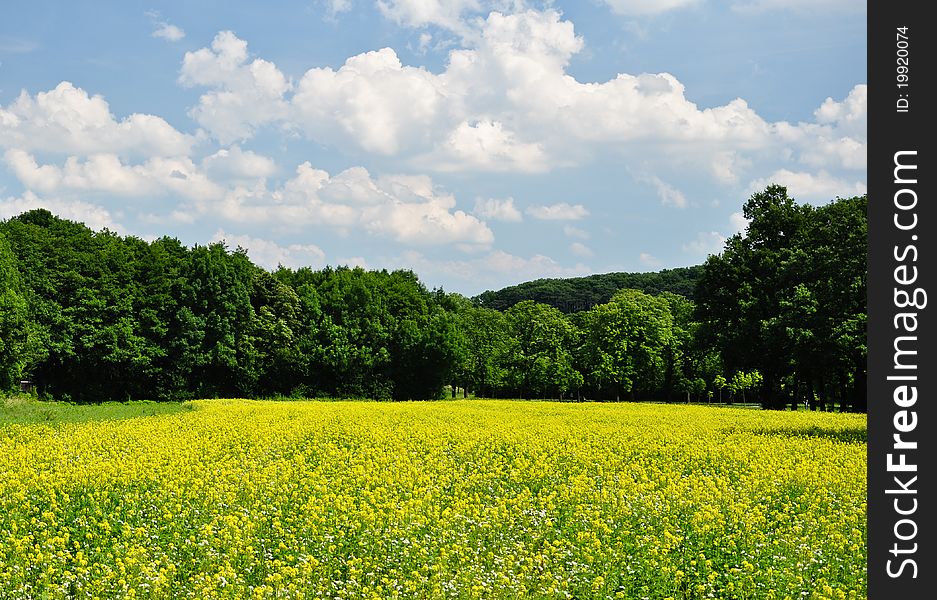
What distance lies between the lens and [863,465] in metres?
17.5

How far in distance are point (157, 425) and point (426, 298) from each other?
51103mm

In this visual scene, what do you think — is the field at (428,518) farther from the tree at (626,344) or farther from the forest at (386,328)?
the tree at (626,344)

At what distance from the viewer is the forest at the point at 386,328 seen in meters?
39.2

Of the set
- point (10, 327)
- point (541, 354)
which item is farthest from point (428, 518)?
point (541, 354)

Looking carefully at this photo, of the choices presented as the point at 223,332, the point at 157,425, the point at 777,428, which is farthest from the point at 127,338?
the point at 777,428

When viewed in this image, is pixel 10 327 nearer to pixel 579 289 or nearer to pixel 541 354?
pixel 541 354

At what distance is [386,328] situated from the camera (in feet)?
227

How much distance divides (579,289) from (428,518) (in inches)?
5052

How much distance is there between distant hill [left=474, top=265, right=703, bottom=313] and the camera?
12494 centimetres

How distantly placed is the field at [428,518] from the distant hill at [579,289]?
346ft

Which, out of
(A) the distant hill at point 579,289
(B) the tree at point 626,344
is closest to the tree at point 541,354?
(B) the tree at point 626,344

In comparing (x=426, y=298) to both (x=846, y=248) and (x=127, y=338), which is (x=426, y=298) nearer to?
(x=127, y=338)

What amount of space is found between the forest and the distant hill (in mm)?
37881
